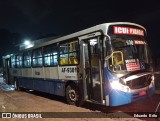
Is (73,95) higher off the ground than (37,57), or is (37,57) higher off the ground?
(37,57)

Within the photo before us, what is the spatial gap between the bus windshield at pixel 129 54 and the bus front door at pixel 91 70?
25.5 inches

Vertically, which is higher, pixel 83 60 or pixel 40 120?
pixel 83 60

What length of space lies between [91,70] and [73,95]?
1.76 metres

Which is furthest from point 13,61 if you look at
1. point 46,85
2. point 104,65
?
point 104,65

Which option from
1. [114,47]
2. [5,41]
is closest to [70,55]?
[114,47]

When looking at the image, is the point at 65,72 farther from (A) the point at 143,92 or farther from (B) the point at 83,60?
(A) the point at 143,92

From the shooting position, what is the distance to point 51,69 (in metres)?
12.8

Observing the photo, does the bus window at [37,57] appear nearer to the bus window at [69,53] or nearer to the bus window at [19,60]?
the bus window at [69,53]

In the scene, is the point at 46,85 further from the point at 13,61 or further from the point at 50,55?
the point at 13,61

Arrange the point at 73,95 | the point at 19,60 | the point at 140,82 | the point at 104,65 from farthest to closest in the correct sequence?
the point at 19,60 → the point at 73,95 → the point at 140,82 → the point at 104,65

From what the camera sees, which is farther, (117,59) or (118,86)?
(117,59)

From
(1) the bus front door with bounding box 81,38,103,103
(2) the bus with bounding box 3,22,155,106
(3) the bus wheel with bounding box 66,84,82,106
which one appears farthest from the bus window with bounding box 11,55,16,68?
(1) the bus front door with bounding box 81,38,103,103

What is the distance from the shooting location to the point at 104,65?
28.2 feet

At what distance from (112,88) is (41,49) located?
6670mm
